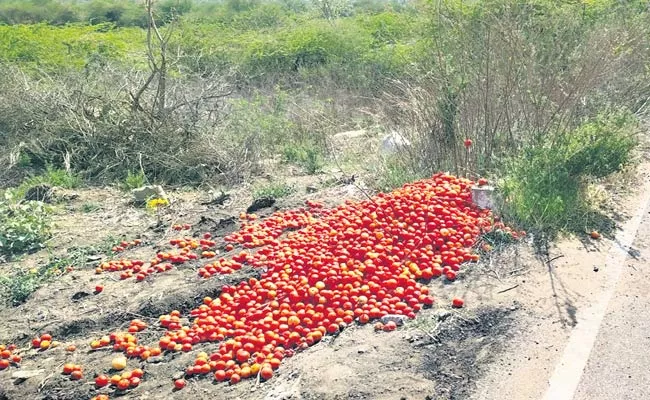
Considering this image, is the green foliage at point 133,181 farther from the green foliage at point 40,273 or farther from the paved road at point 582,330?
the paved road at point 582,330

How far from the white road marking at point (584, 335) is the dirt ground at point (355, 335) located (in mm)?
111

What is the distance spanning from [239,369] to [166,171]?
664 cm

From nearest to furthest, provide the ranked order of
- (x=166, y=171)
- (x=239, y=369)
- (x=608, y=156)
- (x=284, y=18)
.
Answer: (x=239, y=369), (x=608, y=156), (x=166, y=171), (x=284, y=18)

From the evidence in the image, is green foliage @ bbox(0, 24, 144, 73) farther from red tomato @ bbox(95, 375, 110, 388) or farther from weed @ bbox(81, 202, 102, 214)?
red tomato @ bbox(95, 375, 110, 388)

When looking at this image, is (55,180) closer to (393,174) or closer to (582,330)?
(393,174)

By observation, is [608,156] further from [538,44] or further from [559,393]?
[559,393]

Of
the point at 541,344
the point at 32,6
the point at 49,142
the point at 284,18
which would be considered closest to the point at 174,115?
the point at 49,142

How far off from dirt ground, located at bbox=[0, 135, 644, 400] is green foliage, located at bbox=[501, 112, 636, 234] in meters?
0.37

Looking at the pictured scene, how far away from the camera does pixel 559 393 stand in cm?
420

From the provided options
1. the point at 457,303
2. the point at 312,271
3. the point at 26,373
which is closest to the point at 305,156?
the point at 312,271

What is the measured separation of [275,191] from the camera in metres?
9.08

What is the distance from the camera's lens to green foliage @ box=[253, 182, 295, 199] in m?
9.01

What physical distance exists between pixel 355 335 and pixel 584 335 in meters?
1.62

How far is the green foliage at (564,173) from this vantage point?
22.0 ft
